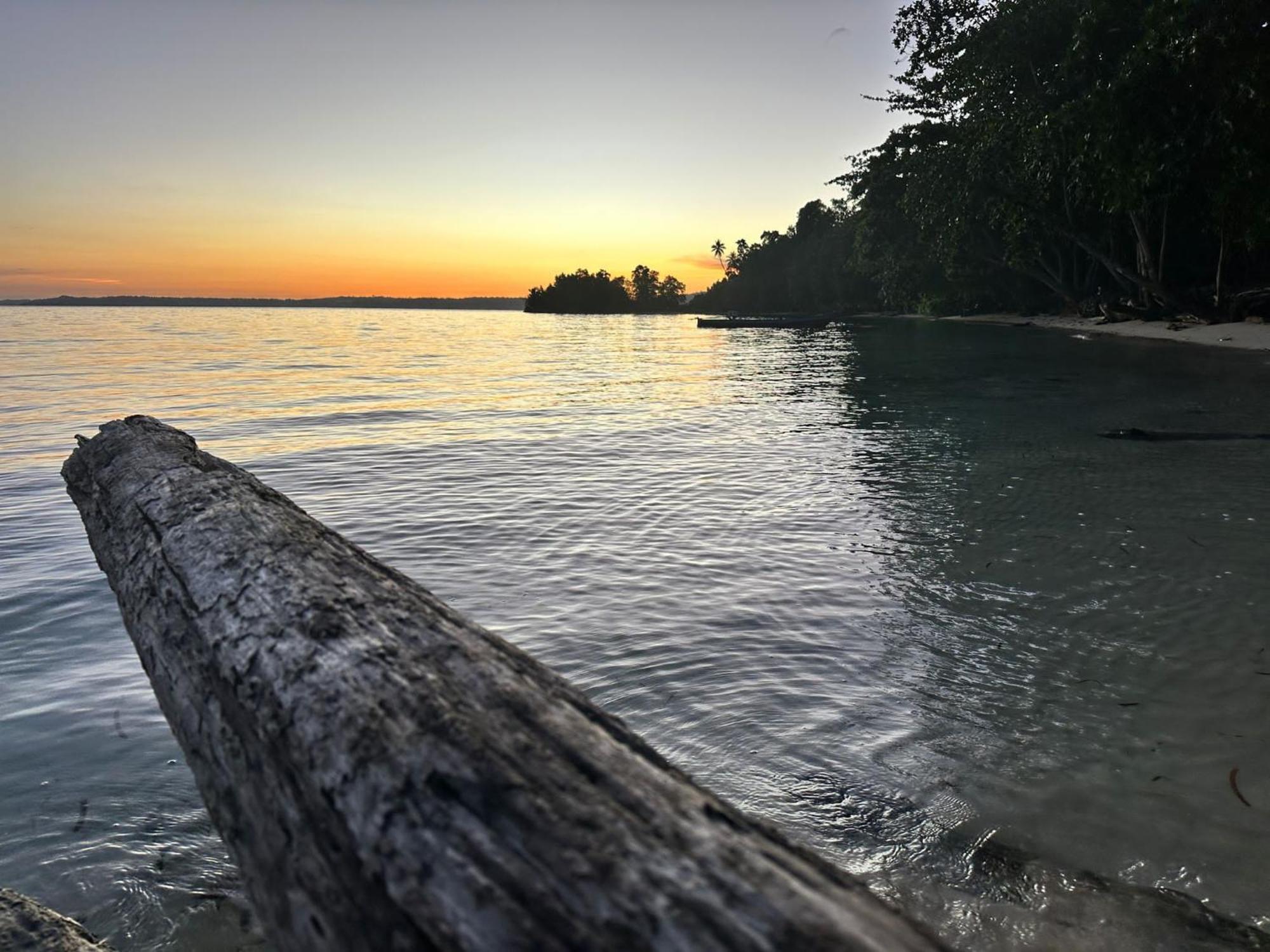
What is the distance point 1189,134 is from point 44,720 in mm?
30795

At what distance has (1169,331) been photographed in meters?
30.4

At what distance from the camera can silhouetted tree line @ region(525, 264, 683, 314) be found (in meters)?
177

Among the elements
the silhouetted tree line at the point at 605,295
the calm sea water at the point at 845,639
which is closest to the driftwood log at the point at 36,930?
the calm sea water at the point at 845,639

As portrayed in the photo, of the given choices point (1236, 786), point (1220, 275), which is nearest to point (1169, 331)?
point (1220, 275)

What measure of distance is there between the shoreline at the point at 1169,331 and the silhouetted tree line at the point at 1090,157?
1090mm

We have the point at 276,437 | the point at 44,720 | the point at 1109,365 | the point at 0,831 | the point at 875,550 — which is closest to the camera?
the point at 0,831

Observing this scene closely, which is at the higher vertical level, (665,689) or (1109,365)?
(1109,365)

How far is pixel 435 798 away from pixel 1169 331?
3636 centimetres

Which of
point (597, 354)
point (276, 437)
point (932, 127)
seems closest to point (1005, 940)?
point (276, 437)

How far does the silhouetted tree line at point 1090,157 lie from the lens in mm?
22781

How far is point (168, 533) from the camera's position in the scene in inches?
96.7

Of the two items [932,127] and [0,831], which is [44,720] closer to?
[0,831]

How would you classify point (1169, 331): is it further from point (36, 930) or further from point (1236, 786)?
point (36, 930)

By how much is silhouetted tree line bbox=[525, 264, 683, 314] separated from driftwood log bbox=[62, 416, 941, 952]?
17953cm
